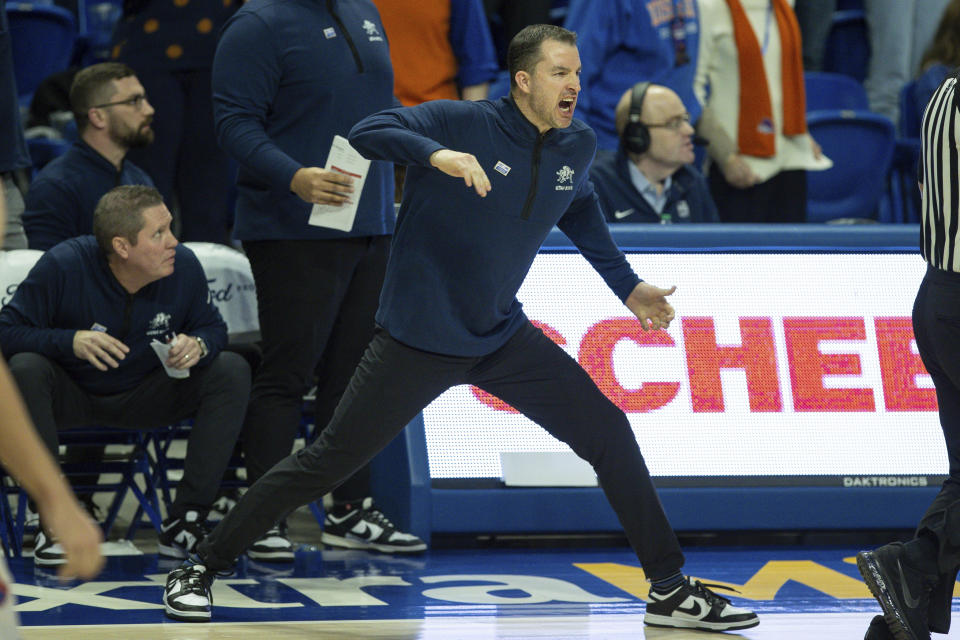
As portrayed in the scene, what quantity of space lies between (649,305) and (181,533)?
2.04m

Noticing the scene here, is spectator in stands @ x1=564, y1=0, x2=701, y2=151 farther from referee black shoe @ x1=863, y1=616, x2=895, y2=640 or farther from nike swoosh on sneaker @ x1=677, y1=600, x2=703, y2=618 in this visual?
referee black shoe @ x1=863, y1=616, x2=895, y2=640

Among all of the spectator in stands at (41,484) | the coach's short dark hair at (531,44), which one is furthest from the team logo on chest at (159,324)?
the spectator in stands at (41,484)

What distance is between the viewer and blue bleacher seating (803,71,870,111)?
8945 mm

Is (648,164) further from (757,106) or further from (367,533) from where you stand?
(367,533)

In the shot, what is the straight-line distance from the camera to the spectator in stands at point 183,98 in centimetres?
661

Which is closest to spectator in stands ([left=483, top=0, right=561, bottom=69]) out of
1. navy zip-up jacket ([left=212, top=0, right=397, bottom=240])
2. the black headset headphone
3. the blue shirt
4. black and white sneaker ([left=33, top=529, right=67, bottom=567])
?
the black headset headphone

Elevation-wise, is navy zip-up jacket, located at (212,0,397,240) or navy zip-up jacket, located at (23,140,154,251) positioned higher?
navy zip-up jacket, located at (212,0,397,240)

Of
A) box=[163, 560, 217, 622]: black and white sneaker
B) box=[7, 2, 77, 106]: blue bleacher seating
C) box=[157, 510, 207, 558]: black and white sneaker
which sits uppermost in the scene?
box=[7, 2, 77, 106]: blue bleacher seating

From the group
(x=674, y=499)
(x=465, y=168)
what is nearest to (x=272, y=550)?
(x=674, y=499)

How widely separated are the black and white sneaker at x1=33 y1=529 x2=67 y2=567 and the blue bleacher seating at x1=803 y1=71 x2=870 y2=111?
5.72 m

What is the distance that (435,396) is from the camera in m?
4.41

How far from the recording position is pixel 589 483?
5.66m

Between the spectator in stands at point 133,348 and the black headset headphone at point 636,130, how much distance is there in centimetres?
217

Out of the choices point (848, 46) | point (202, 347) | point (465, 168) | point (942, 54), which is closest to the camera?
point (465, 168)
